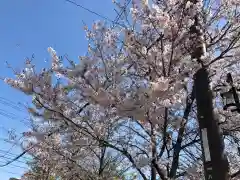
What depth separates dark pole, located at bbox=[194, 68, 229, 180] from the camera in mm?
3289

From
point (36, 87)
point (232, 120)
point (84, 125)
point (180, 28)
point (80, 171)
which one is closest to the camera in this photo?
point (180, 28)

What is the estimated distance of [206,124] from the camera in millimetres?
3576

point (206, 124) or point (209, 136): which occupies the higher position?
point (206, 124)

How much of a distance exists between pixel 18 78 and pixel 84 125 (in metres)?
1.10

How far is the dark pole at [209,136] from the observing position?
10.8 ft

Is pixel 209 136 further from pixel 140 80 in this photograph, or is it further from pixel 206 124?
pixel 140 80

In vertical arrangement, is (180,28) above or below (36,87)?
above

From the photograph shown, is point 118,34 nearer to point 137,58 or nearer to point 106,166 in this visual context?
point 137,58

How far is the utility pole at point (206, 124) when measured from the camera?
330cm

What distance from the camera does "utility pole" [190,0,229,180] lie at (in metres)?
3.30

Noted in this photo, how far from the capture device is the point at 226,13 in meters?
4.37

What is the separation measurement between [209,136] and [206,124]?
15 cm

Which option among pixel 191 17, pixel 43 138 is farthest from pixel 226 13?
pixel 43 138

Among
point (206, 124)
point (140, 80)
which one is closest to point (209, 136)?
point (206, 124)
